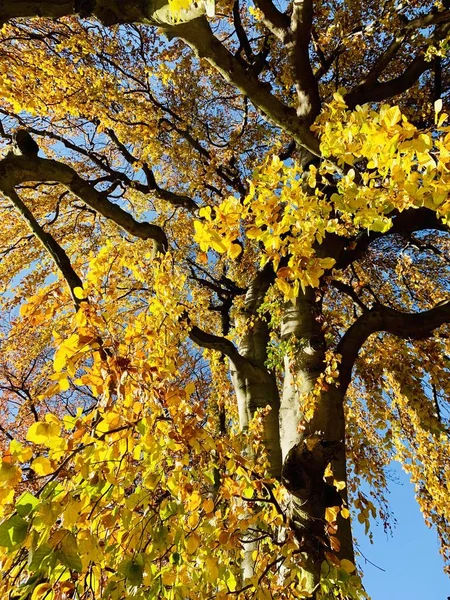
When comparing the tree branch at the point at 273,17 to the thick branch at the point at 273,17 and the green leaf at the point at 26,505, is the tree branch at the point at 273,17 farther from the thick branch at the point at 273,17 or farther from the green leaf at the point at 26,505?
the green leaf at the point at 26,505

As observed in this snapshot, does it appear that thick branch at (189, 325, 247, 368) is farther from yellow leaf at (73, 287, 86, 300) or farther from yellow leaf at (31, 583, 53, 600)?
yellow leaf at (31, 583, 53, 600)

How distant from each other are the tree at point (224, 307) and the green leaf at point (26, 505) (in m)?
0.03

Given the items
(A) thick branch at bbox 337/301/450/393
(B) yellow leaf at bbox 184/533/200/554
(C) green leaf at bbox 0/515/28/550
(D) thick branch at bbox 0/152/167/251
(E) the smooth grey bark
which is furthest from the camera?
(E) the smooth grey bark

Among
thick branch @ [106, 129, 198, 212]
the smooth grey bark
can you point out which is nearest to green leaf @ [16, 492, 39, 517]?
the smooth grey bark

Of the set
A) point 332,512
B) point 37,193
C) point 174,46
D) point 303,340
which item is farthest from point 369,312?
point 37,193

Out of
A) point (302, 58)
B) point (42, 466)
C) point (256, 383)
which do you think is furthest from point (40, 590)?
point (302, 58)

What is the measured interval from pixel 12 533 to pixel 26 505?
0.22ft

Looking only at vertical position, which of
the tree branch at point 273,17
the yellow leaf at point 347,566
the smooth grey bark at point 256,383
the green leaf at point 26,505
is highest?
the tree branch at point 273,17

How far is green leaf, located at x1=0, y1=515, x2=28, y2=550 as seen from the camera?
103 centimetres

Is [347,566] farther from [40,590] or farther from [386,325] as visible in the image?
[386,325]

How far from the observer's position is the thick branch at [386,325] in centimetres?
317

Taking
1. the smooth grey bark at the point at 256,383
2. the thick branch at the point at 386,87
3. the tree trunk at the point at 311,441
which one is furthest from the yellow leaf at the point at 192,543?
the thick branch at the point at 386,87

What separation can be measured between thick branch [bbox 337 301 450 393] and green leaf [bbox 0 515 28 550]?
8.36 ft

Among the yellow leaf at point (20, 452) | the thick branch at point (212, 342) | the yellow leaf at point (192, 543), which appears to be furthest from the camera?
the thick branch at point (212, 342)
